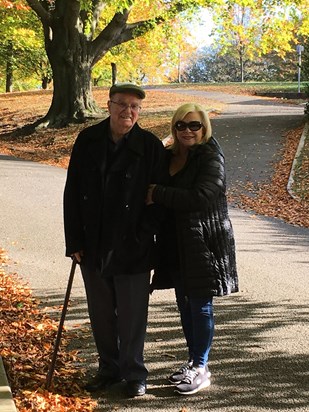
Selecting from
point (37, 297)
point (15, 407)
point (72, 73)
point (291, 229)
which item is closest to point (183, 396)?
point (15, 407)

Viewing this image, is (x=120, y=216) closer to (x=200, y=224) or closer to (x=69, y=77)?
(x=200, y=224)

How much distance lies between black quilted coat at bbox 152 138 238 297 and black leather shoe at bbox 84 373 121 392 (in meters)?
0.88

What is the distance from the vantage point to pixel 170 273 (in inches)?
181

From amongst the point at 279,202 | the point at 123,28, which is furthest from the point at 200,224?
the point at 123,28

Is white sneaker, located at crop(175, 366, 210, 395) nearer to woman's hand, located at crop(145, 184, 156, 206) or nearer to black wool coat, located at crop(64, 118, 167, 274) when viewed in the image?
black wool coat, located at crop(64, 118, 167, 274)

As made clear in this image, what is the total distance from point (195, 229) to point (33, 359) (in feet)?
5.79

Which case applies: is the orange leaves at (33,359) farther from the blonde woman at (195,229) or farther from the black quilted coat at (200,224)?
the black quilted coat at (200,224)

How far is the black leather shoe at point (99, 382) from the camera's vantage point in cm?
467

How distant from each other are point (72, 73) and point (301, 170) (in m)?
9.89

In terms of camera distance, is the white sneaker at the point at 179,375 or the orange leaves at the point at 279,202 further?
the orange leaves at the point at 279,202

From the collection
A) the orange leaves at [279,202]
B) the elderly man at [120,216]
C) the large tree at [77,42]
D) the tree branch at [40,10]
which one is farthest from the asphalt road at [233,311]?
the tree branch at [40,10]

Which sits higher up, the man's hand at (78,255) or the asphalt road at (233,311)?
the man's hand at (78,255)

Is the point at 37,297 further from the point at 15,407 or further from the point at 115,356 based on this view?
the point at 15,407

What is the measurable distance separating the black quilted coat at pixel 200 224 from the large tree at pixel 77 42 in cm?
1852
